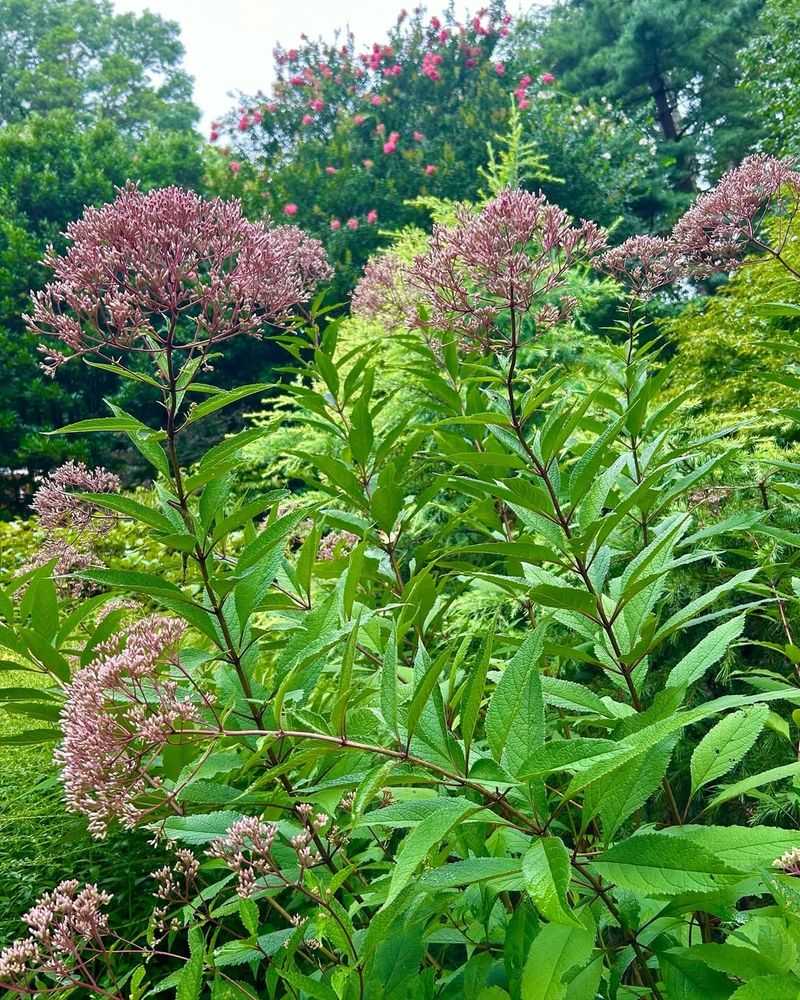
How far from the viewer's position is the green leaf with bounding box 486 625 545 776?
2.60ft

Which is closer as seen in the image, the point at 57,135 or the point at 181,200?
the point at 181,200

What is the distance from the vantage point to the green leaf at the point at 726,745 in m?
1.09

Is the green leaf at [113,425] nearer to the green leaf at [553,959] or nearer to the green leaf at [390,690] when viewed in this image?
the green leaf at [390,690]

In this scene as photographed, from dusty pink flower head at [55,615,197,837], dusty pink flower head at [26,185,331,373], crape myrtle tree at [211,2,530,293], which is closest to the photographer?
dusty pink flower head at [55,615,197,837]

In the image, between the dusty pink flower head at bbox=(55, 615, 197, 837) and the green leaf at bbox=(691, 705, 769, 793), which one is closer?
the dusty pink flower head at bbox=(55, 615, 197, 837)

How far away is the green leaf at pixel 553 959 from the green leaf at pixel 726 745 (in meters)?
0.38

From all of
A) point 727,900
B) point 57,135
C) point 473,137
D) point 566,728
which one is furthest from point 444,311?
point 57,135

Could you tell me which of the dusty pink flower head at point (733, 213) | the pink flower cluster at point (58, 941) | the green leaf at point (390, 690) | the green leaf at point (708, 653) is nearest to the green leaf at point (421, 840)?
the green leaf at point (390, 690)

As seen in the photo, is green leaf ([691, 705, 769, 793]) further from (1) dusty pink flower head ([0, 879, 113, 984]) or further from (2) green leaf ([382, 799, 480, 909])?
(1) dusty pink flower head ([0, 879, 113, 984])

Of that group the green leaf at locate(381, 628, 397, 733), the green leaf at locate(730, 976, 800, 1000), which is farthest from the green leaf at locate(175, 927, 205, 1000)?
the green leaf at locate(730, 976, 800, 1000)

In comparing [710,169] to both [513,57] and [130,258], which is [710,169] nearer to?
[513,57]

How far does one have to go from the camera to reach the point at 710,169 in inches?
710

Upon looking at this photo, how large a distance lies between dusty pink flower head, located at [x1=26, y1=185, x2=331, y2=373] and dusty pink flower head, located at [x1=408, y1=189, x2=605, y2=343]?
16.0 inches

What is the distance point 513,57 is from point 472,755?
18469 millimetres
